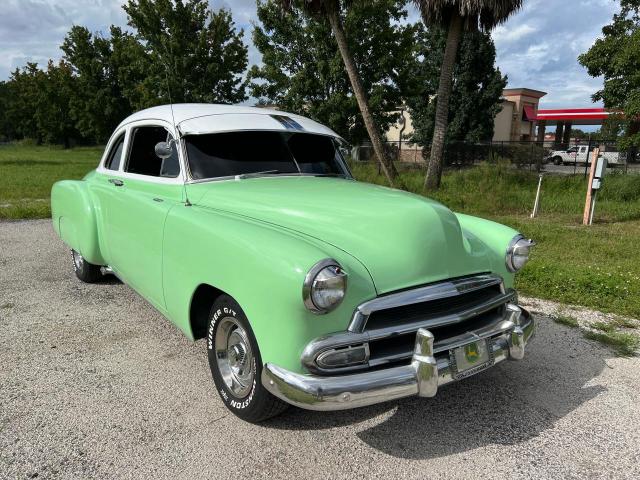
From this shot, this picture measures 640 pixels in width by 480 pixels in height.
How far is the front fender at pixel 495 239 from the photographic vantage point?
309 centimetres

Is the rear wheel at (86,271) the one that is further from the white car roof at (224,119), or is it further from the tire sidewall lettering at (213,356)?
the tire sidewall lettering at (213,356)

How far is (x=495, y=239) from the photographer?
319 centimetres

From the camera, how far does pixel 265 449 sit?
100 inches

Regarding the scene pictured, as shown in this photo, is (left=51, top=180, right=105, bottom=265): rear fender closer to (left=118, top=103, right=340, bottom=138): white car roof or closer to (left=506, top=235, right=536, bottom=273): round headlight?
(left=118, top=103, right=340, bottom=138): white car roof

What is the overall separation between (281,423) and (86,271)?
3.32 metres

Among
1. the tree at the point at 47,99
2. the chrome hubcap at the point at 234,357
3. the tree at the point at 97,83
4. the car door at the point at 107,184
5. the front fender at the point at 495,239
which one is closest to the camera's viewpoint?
the chrome hubcap at the point at 234,357

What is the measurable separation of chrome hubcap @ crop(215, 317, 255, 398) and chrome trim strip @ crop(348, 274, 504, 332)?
27.6 inches

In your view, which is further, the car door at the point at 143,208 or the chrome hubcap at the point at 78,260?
the chrome hubcap at the point at 78,260

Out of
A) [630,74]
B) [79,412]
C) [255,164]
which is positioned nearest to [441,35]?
[630,74]

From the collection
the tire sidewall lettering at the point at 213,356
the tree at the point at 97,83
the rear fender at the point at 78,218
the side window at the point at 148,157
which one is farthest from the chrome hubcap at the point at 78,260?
the tree at the point at 97,83

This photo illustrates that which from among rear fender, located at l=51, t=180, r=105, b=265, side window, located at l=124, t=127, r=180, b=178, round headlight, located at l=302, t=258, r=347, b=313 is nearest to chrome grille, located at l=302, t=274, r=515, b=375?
round headlight, located at l=302, t=258, r=347, b=313

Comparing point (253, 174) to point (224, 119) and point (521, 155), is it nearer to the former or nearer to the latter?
point (224, 119)

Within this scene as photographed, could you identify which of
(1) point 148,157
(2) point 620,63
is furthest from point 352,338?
(2) point 620,63

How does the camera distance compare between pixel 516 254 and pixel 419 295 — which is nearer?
pixel 419 295
